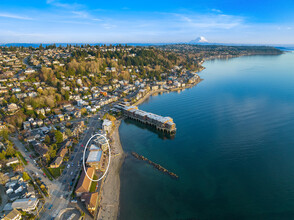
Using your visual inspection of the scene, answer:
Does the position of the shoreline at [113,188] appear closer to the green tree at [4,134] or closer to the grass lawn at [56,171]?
the grass lawn at [56,171]

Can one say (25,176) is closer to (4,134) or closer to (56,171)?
(56,171)

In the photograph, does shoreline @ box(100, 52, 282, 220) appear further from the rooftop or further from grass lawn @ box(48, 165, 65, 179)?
grass lawn @ box(48, 165, 65, 179)

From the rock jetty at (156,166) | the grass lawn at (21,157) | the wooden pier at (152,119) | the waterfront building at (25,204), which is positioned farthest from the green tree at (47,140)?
the wooden pier at (152,119)

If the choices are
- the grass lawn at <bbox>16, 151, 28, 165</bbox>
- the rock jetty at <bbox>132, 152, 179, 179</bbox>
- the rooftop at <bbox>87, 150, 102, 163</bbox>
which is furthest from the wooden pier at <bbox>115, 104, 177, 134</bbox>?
the grass lawn at <bbox>16, 151, 28, 165</bbox>

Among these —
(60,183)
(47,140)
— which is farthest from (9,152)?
(60,183)

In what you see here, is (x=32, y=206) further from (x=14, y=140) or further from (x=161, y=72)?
(x=161, y=72)

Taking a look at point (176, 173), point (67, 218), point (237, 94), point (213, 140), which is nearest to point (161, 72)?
point (237, 94)
